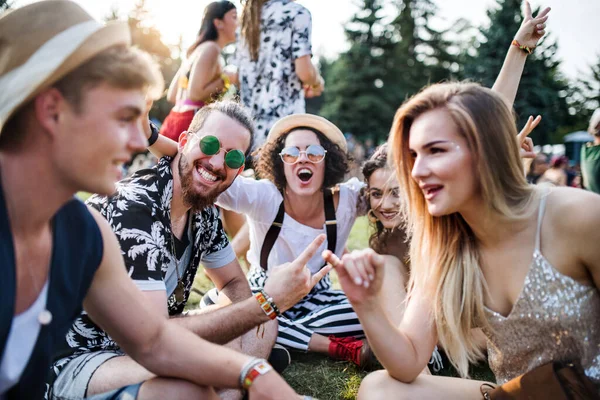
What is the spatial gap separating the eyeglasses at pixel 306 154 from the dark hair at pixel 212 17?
1.62m

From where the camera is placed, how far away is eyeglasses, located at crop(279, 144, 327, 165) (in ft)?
13.4

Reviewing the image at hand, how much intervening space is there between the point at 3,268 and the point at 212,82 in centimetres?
373

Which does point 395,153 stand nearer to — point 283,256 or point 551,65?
point 283,256

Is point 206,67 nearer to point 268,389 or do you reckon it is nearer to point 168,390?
point 168,390

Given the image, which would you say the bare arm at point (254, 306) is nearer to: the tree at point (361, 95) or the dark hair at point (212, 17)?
the dark hair at point (212, 17)

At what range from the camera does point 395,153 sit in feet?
8.11

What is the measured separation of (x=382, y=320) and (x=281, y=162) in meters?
2.37

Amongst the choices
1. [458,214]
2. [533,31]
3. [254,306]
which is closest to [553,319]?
[458,214]

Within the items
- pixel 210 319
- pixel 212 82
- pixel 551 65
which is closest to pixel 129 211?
pixel 210 319

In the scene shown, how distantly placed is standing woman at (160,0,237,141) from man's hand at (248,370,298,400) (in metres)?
3.43

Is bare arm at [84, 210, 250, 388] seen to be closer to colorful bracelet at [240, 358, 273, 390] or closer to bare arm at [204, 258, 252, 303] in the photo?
colorful bracelet at [240, 358, 273, 390]

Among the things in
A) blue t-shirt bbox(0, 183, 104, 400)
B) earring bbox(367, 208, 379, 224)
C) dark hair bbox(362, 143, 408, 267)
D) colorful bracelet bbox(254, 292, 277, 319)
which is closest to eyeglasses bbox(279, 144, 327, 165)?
dark hair bbox(362, 143, 408, 267)

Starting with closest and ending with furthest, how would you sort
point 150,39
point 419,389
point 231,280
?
point 419,389
point 231,280
point 150,39

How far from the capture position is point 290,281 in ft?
7.90
